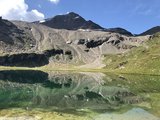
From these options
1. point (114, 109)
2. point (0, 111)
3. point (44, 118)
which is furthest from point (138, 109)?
point (0, 111)

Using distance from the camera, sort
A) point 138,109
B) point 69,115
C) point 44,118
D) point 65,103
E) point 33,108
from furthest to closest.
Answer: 1. point 65,103
2. point 138,109
3. point 33,108
4. point 69,115
5. point 44,118

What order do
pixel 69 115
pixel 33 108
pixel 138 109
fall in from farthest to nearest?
pixel 138 109, pixel 33 108, pixel 69 115

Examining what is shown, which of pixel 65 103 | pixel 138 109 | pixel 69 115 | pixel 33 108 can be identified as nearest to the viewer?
pixel 69 115

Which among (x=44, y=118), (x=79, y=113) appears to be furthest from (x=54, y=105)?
(x=44, y=118)

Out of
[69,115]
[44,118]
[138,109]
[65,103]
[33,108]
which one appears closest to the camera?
[44,118]

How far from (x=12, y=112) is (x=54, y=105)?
57.7 feet

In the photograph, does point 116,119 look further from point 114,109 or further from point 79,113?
point 114,109

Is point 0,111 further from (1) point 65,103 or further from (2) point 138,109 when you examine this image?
(2) point 138,109

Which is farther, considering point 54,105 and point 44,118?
point 54,105

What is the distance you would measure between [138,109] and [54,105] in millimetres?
21992

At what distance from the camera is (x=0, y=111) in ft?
228

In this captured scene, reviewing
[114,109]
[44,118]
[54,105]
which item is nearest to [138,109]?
[114,109]

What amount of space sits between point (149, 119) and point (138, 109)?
15514 mm

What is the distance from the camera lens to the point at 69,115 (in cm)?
6775
